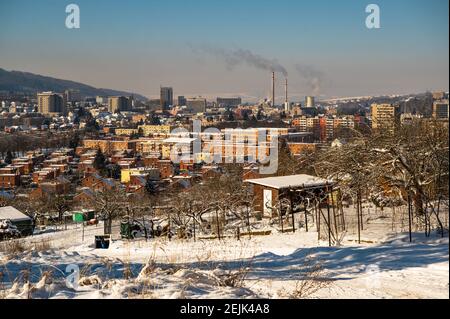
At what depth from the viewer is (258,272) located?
9.03 ft

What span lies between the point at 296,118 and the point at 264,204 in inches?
993

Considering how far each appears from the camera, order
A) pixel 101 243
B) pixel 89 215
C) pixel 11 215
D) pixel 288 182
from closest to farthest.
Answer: pixel 101 243 < pixel 288 182 < pixel 11 215 < pixel 89 215

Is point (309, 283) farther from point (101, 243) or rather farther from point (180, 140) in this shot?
point (180, 140)

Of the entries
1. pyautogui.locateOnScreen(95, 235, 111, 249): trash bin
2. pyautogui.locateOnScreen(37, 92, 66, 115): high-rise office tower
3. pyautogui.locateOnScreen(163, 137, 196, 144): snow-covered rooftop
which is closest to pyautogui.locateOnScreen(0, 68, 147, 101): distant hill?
pyautogui.locateOnScreen(163, 137, 196, 144): snow-covered rooftop

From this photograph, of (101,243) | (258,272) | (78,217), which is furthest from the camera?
(78,217)

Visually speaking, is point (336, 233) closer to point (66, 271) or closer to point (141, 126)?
point (66, 271)

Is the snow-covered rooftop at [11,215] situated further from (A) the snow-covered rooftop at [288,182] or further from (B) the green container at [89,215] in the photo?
(A) the snow-covered rooftop at [288,182]

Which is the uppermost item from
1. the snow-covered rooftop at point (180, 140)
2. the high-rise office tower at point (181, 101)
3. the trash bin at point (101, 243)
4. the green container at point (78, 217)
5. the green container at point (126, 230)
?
the high-rise office tower at point (181, 101)

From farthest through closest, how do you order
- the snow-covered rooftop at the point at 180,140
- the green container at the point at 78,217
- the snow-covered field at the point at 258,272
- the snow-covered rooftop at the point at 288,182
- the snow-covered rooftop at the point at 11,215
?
the snow-covered rooftop at the point at 180,140
the green container at the point at 78,217
the snow-covered rooftop at the point at 11,215
the snow-covered rooftop at the point at 288,182
the snow-covered field at the point at 258,272

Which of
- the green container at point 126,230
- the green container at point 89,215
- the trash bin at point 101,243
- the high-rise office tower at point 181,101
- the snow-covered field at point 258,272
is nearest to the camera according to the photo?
the snow-covered field at point 258,272

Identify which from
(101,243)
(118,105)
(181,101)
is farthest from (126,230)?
(118,105)

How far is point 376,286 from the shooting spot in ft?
7.53

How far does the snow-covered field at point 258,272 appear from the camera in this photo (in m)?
2.09

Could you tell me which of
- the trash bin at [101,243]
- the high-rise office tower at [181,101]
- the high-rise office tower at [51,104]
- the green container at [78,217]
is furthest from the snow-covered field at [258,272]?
the high-rise office tower at [51,104]
